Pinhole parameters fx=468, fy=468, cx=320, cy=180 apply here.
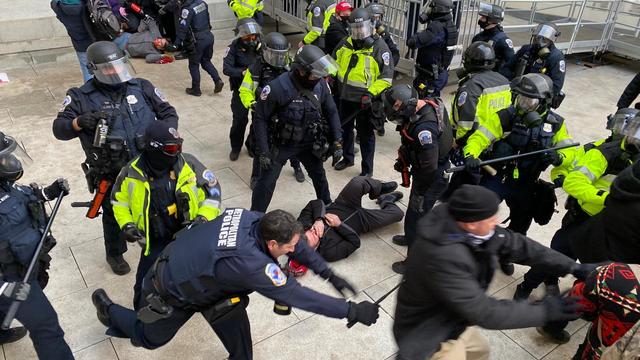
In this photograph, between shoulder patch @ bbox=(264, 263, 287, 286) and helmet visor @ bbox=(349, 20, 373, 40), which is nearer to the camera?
shoulder patch @ bbox=(264, 263, 287, 286)

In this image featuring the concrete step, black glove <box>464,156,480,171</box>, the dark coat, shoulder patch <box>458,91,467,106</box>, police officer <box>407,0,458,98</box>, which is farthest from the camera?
the concrete step

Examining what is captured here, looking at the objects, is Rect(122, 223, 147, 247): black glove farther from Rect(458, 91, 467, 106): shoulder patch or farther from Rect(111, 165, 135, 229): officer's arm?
Rect(458, 91, 467, 106): shoulder patch

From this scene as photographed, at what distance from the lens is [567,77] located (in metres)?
9.17

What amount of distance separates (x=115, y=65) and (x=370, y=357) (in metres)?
2.92

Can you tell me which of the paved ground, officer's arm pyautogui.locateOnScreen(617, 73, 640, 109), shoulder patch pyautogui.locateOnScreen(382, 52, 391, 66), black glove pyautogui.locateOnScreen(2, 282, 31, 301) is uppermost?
shoulder patch pyautogui.locateOnScreen(382, 52, 391, 66)

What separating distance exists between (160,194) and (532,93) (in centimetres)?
294

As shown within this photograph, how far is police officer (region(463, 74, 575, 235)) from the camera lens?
12.5 ft

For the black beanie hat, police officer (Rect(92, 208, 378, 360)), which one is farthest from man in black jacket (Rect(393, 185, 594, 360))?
police officer (Rect(92, 208, 378, 360))

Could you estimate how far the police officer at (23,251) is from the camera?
2.85m

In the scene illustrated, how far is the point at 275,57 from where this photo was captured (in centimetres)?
482

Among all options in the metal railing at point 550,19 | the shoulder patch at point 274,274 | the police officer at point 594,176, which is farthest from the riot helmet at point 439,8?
the shoulder patch at point 274,274

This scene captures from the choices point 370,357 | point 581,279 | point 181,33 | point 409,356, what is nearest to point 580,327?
point 581,279

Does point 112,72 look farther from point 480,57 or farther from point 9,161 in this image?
point 480,57

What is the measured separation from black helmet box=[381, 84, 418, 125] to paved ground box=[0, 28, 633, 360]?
1.38m
